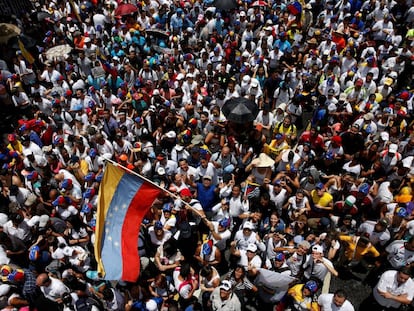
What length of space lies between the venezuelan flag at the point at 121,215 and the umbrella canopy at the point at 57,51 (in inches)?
362

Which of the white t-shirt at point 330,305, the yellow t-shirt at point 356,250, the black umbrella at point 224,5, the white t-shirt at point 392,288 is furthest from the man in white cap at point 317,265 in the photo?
the black umbrella at point 224,5

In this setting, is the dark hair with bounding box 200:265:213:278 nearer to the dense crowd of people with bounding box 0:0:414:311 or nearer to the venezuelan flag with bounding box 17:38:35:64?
the dense crowd of people with bounding box 0:0:414:311

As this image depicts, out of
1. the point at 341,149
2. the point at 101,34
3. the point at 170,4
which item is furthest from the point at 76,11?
the point at 341,149

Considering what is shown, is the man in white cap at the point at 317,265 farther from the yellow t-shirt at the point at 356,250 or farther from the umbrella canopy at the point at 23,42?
the umbrella canopy at the point at 23,42

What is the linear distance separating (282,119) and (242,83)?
2001mm

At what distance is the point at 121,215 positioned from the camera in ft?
18.6

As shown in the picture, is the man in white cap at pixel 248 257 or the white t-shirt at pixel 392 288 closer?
the white t-shirt at pixel 392 288

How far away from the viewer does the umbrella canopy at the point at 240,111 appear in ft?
30.2

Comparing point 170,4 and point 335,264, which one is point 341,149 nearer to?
point 335,264

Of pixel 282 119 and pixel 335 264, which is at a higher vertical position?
pixel 282 119

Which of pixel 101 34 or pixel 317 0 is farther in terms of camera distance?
pixel 317 0

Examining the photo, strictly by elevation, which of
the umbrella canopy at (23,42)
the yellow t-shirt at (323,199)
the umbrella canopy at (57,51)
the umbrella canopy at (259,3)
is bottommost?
the yellow t-shirt at (323,199)

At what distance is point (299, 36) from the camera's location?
13086mm

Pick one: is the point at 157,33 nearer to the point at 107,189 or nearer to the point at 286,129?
the point at 286,129
